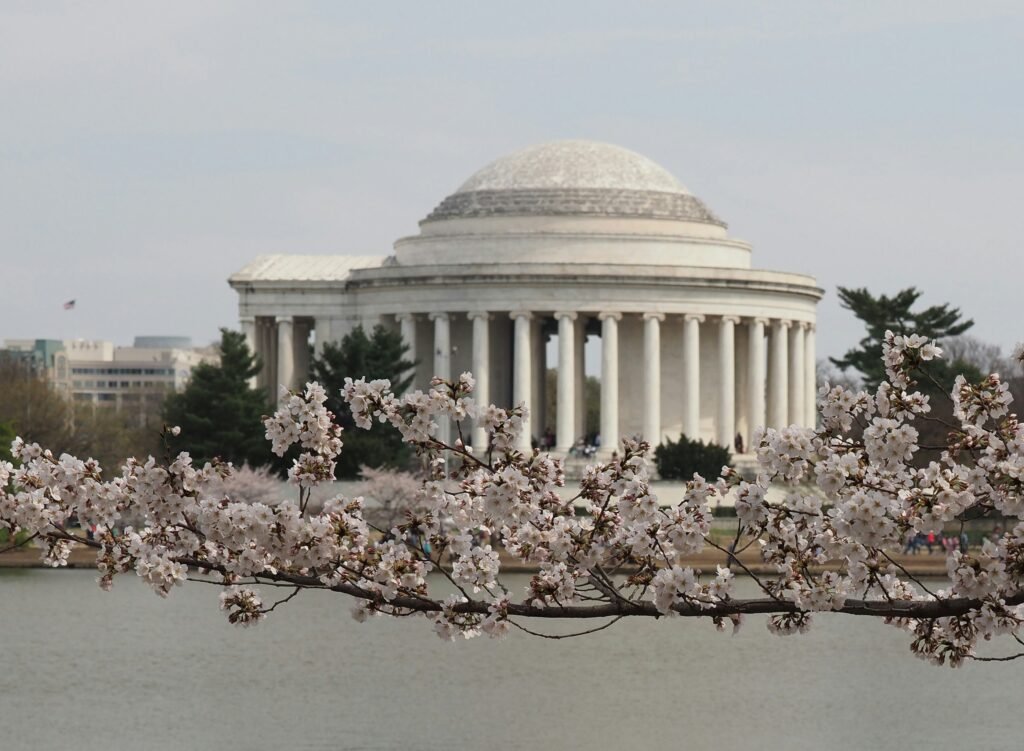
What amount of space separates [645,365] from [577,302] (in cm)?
452

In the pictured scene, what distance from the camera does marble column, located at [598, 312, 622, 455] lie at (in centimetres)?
11644

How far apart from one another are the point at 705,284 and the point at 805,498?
97.3m

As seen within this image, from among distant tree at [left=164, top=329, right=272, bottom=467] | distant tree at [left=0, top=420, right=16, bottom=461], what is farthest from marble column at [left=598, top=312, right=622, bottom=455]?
distant tree at [left=0, top=420, right=16, bottom=461]

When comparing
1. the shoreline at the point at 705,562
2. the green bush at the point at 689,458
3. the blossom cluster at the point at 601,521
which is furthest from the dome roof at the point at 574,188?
the blossom cluster at the point at 601,521

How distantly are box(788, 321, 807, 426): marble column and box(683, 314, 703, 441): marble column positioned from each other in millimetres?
7182

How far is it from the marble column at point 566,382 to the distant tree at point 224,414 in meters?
16.9

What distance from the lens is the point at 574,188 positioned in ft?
397

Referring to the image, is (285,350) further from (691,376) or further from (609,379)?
(691,376)

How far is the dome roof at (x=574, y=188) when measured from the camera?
120 meters

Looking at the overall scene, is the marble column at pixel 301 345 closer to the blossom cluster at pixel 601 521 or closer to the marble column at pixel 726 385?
the marble column at pixel 726 385

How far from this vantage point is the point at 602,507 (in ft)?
66.2

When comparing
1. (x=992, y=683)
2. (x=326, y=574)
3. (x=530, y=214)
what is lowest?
(x=992, y=683)

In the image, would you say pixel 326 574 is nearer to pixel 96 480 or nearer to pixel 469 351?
pixel 96 480

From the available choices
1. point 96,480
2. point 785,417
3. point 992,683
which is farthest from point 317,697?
point 785,417
